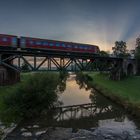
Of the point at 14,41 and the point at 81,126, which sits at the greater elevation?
the point at 14,41

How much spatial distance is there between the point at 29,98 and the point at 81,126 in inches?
303

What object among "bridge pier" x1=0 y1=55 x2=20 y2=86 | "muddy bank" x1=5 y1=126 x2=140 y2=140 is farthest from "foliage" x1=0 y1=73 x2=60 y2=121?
"bridge pier" x1=0 y1=55 x2=20 y2=86

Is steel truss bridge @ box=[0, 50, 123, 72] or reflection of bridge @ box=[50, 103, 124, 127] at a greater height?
steel truss bridge @ box=[0, 50, 123, 72]

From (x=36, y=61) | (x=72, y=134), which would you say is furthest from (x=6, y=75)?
(x=72, y=134)

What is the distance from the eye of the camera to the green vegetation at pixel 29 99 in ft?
91.0

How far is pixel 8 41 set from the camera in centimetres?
4191

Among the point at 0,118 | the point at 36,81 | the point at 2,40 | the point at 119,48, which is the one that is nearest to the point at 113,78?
the point at 2,40

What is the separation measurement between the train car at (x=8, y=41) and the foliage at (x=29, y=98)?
14224 mm

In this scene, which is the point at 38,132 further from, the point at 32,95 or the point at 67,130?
the point at 32,95

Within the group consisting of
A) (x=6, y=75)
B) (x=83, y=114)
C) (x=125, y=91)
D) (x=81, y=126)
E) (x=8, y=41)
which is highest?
(x=8, y=41)

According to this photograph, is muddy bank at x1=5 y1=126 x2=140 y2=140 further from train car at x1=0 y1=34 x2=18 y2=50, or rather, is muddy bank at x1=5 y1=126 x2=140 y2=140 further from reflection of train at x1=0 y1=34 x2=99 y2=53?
reflection of train at x1=0 y1=34 x2=99 y2=53

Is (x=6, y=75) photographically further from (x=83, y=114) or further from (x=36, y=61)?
(x=83, y=114)

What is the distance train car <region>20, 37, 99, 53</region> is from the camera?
43.9 metres

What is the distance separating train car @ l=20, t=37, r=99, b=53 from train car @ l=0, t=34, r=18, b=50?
1335mm
